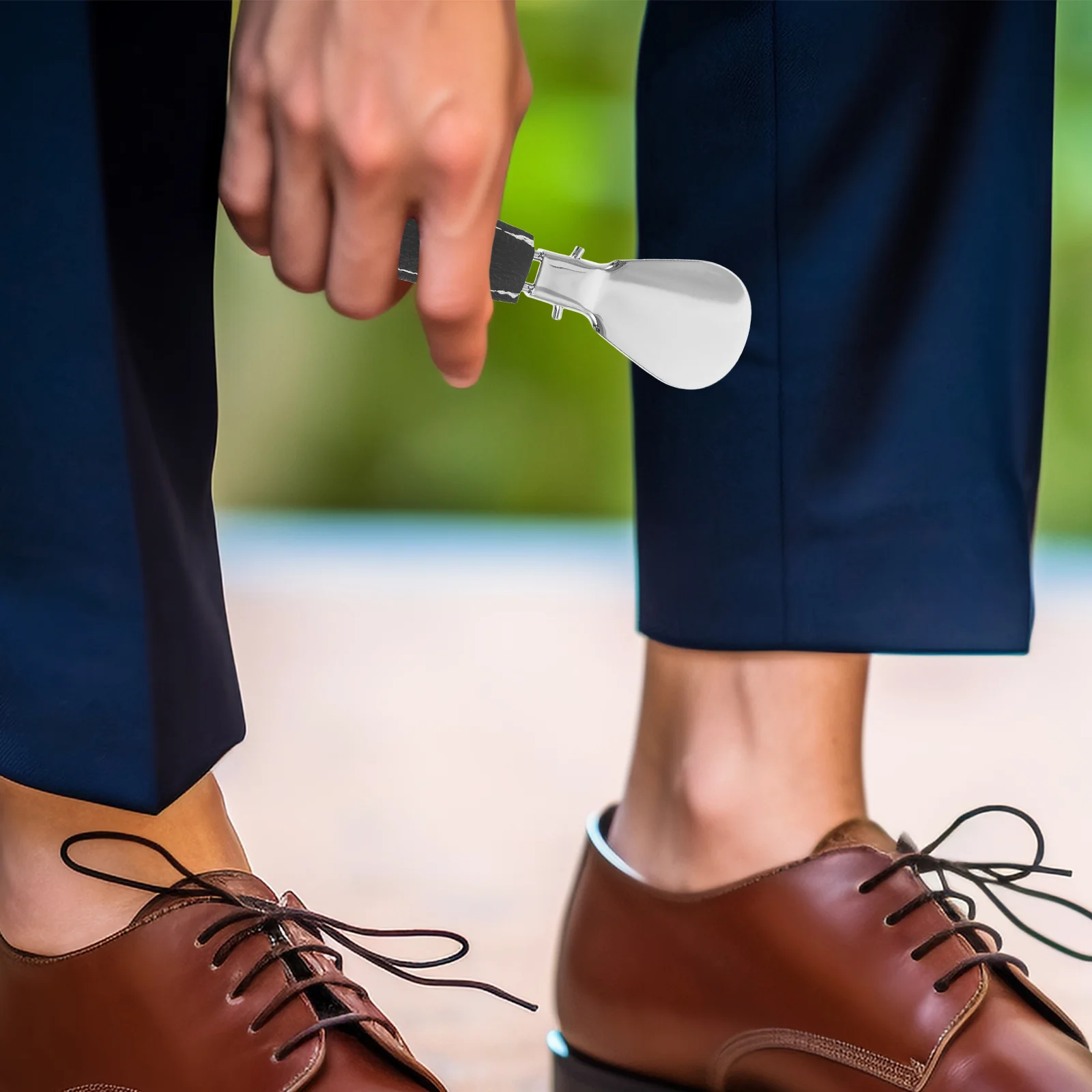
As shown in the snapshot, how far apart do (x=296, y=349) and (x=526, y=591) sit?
1.27 m

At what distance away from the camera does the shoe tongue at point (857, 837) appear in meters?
0.64

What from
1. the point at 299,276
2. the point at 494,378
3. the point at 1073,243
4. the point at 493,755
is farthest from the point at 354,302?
the point at 1073,243

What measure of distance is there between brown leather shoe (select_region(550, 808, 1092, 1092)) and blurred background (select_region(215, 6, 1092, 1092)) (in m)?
0.08

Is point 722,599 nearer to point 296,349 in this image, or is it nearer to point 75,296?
point 75,296

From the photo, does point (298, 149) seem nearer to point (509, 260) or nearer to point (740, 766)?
point (509, 260)

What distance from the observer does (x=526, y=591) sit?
2494 mm

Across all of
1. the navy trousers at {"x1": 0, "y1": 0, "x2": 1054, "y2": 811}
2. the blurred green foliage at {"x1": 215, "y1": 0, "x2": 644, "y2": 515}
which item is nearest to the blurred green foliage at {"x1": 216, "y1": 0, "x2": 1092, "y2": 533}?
the blurred green foliage at {"x1": 215, "y1": 0, "x2": 644, "y2": 515}

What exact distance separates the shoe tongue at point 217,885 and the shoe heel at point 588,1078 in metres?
0.18

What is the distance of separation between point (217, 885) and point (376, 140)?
1.02 ft

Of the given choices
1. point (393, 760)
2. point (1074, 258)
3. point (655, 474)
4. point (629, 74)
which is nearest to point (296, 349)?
point (629, 74)

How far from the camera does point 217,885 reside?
0.56m

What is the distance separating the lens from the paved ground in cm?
85

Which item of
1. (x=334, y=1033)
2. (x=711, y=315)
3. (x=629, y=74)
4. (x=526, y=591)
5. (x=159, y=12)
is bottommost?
(x=526, y=591)

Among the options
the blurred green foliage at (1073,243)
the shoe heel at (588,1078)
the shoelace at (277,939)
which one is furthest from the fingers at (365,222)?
the blurred green foliage at (1073,243)
